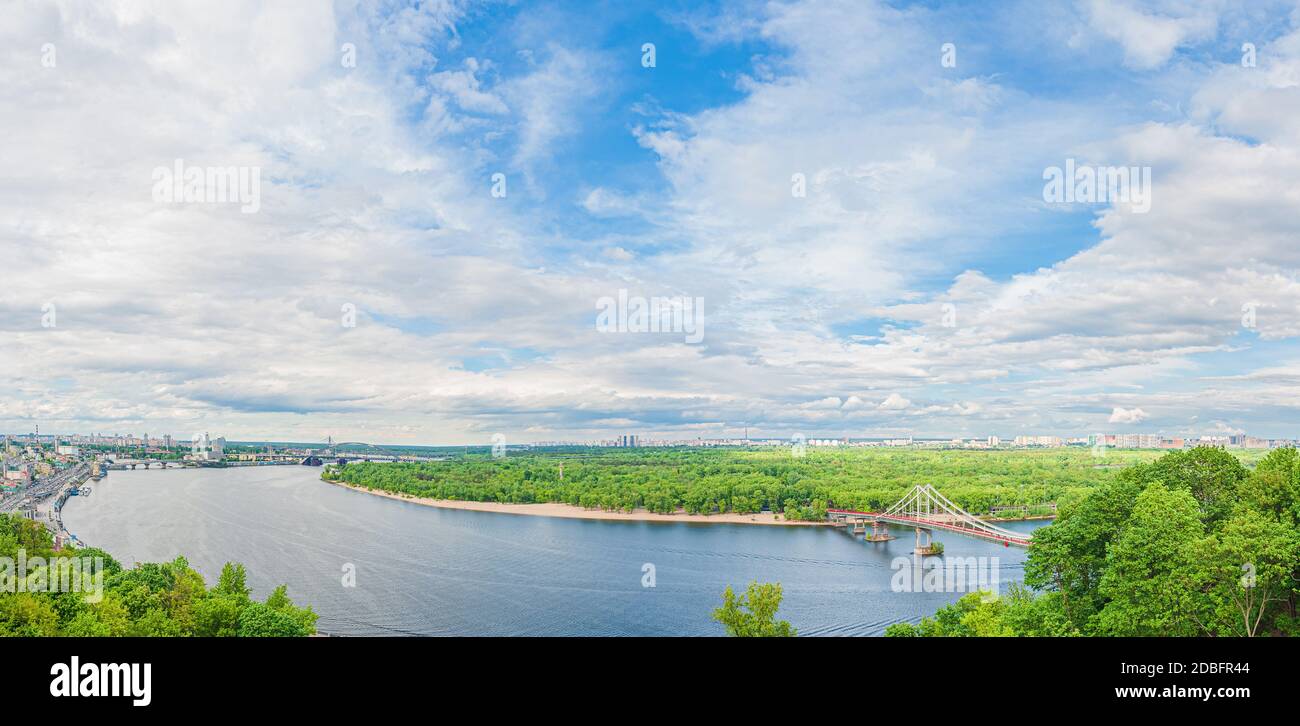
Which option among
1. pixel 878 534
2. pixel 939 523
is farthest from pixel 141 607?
pixel 939 523

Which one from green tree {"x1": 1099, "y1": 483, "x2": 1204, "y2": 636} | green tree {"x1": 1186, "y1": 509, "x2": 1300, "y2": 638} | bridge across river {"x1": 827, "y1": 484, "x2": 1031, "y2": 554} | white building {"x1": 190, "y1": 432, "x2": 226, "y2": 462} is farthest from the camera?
white building {"x1": 190, "y1": 432, "x2": 226, "y2": 462}

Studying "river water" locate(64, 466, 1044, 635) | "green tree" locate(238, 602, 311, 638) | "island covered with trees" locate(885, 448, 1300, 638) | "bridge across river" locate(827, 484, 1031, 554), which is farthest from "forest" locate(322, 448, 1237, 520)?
"green tree" locate(238, 602, 311, 638)

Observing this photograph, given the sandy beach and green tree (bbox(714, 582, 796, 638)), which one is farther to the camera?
the sandy beach

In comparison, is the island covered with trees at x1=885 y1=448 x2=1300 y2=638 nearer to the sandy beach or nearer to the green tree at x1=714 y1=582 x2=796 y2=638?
the green tree at x1=714 y1=582 x2=796 y2=638

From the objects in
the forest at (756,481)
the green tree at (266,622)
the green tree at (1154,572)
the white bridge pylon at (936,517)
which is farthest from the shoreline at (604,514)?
the green tree at (1154,572)

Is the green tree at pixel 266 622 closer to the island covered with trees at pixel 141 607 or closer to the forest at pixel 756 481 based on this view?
the island covered with trees at pixel 141 607
